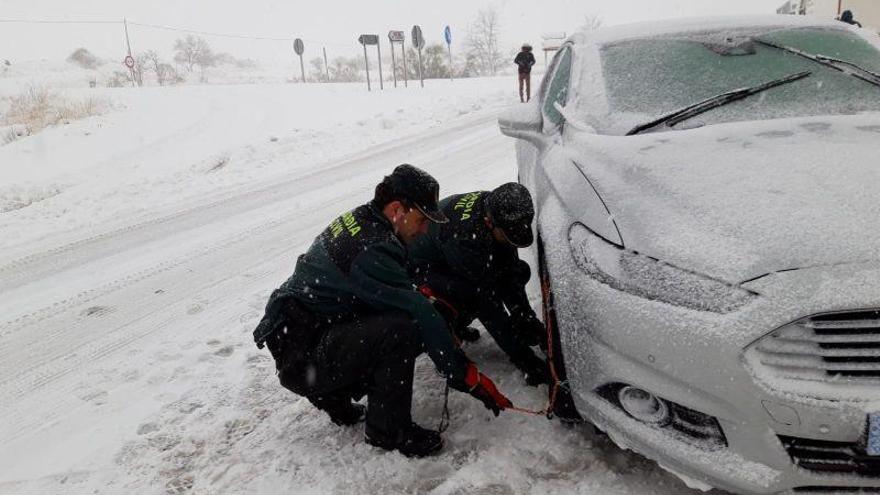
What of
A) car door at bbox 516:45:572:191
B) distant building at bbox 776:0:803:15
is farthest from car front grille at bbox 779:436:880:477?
distant building at bbox 776:0:803:15

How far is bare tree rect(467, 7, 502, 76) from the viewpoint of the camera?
158 ft

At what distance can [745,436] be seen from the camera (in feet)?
5.24

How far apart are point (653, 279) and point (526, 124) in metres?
1.68

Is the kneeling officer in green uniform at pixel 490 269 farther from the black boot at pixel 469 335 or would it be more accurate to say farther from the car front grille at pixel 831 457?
the car front grille at pixel 831 457

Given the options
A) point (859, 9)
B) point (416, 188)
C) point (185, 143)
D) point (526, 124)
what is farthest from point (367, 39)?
point (416, 188)

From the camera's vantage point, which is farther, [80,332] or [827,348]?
[80,332]

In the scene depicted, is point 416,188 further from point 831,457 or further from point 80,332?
point 80,332

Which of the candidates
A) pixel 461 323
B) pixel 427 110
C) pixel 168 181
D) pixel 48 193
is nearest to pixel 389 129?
pixel 427 110

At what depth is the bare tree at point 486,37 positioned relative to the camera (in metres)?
48.2

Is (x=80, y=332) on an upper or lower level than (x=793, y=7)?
lower

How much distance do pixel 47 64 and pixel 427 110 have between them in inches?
1478

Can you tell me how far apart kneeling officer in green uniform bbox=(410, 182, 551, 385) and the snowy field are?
0.70 feet

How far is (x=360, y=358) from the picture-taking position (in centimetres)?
228

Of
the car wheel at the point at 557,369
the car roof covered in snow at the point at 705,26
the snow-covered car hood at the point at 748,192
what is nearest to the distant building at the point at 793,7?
the car roof covered in snow at the point at 705,26
